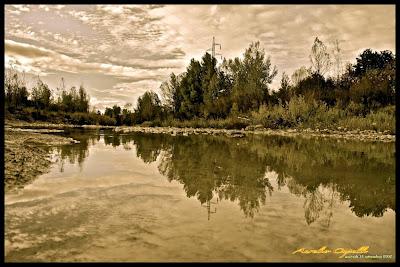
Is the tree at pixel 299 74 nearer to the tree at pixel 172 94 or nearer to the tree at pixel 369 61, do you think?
the tree at pixel 369 61

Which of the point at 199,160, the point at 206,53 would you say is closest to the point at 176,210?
the point at 199,160

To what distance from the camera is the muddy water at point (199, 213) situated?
3568 mm

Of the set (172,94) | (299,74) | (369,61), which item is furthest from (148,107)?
(369,61)

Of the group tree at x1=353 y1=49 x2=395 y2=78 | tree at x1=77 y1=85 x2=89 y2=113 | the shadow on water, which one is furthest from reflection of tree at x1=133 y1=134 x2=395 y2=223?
tree at x1=77 y1=85 x2=89 y2=113

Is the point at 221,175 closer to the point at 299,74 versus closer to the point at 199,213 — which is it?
the point at 199,213

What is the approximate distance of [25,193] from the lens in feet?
18.4

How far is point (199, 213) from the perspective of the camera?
486 cm

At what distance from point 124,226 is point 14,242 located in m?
1.18

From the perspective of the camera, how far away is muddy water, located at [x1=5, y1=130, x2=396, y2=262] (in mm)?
3568

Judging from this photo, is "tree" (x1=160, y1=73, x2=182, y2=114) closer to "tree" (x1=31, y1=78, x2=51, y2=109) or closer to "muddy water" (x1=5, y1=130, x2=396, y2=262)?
"tree" (x1=31, y1=78, x2=51, y2=109)

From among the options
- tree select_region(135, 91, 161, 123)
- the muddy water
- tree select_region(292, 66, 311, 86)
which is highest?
tree select_region(292, 66, 311, 86)

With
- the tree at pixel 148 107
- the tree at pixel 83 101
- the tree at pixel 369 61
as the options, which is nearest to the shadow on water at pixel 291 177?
the tree at pixel 369 61
